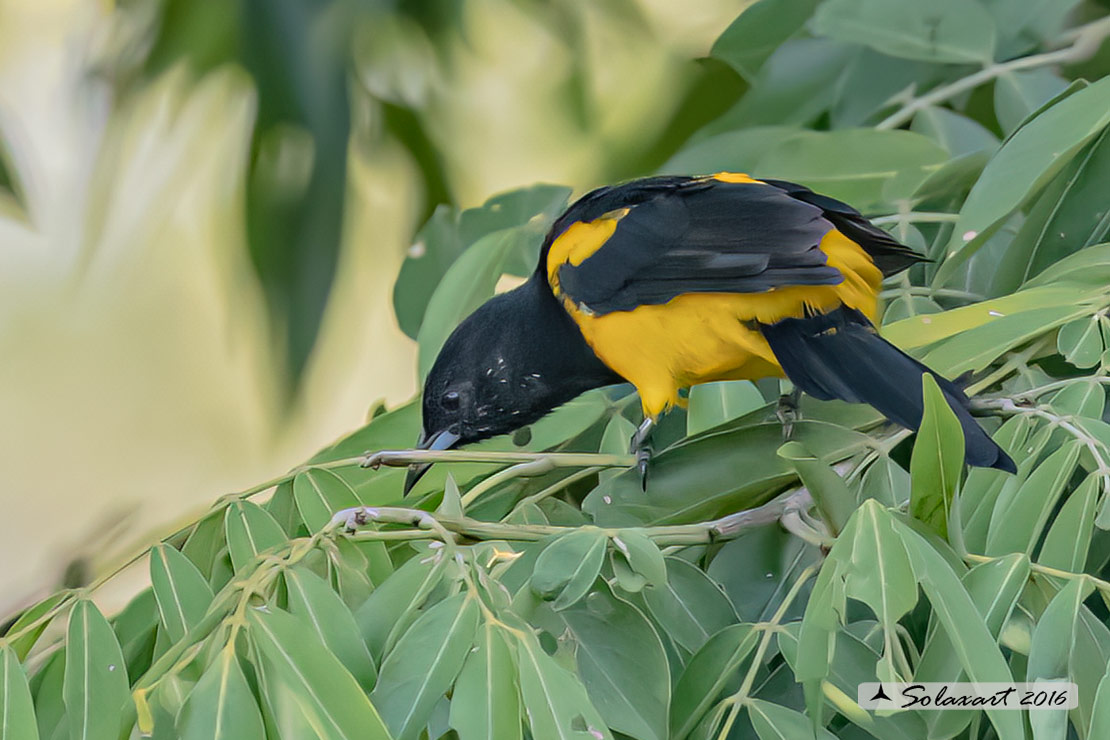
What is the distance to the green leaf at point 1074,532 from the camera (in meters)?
0.74

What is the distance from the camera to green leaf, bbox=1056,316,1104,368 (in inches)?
36.1

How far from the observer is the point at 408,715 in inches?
26.2

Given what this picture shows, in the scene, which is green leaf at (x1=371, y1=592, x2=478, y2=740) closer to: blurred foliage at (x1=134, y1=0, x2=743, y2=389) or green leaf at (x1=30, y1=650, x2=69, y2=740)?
green leaf at (x1=30, y1=650, x2=69, y2=740)

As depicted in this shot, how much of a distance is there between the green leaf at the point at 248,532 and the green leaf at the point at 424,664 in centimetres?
26

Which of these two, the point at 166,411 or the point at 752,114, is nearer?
the point at 752,114

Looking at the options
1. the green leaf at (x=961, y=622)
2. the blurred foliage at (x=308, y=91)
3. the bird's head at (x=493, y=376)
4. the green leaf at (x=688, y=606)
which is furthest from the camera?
the blurred foliage at (x=308, y=91)

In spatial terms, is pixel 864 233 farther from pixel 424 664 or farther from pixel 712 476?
pixel 424 664

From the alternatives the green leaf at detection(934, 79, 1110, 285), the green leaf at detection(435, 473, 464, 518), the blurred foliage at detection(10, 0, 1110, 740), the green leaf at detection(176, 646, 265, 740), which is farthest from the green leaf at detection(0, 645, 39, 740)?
the green leaf at detection(934, 79, 1110, 285)

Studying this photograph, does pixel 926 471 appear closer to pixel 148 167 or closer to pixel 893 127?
pixel 893 127

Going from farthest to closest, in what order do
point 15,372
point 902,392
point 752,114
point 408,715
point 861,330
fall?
point 15,372
point 752,114
point 861,330
point 902,392
point 408,715

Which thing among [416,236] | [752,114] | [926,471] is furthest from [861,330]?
[416,236]

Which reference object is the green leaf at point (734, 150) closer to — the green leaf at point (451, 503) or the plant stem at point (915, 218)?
the plant stem at point (915, 218)

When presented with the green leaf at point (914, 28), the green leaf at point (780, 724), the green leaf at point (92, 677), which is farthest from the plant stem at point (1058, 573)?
the green leaf at point (914, 28)

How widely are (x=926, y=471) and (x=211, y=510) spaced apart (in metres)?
0.59
